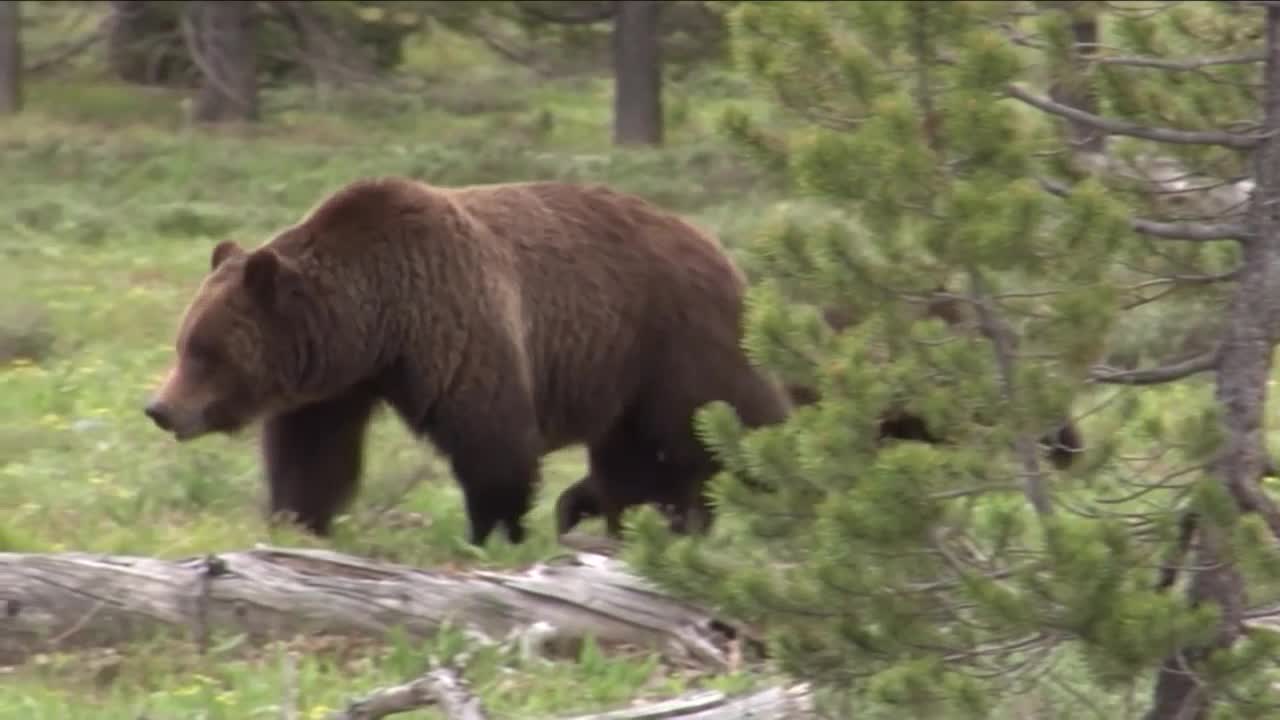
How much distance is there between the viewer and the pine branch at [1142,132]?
5289mm

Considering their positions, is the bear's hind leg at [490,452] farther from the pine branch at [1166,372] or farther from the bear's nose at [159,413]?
the pine branch at [1166,372]

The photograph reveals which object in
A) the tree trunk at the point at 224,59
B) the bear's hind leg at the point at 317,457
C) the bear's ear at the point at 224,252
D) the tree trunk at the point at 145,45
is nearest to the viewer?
the bear's ear at the point at 224,252

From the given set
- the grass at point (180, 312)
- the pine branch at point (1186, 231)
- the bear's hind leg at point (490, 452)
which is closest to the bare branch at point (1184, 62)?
the pine branch at point (1186, 231)

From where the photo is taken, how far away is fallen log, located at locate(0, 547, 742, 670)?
6324 millimetres

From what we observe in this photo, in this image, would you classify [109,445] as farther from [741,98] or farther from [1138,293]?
[741,98]

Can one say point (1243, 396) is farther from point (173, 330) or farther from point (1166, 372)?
point (173, 330)

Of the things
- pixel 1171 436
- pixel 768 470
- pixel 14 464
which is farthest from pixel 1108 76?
pixel 14 464

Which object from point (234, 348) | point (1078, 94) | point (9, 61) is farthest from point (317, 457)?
point (9, 61)

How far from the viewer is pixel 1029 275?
4871mm

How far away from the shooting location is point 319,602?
6.48 metres

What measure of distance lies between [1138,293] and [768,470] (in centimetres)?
115

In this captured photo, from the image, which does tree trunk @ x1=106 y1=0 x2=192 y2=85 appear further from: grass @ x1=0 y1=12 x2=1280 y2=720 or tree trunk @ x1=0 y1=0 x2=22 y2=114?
tree trunk @ x1=0 y1=0 x2=22 y2=114

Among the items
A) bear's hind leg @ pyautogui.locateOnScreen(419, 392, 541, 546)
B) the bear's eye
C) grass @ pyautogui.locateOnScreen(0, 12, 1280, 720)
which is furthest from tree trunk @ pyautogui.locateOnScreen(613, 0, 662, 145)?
the bear's eye

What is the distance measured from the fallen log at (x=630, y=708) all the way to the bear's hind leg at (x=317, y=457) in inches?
109
